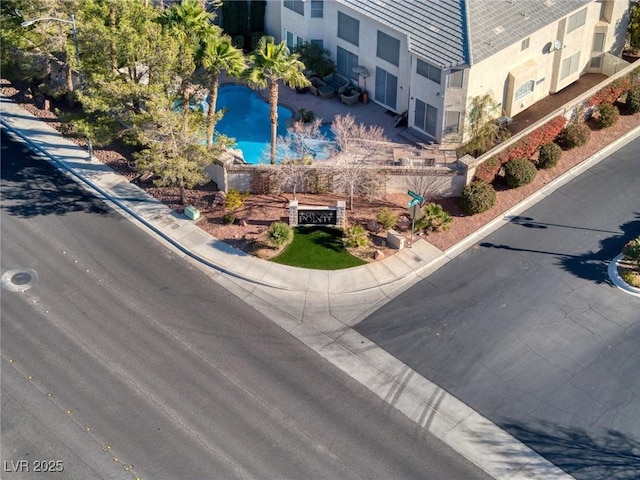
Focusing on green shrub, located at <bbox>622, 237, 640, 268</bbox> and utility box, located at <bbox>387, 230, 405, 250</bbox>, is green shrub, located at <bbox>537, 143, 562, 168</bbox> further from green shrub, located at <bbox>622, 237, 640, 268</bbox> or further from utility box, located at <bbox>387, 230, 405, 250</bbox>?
utility box, located at <bbox>387, 230, 405, 250</bbox>

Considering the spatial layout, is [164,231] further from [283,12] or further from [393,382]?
[283,12]

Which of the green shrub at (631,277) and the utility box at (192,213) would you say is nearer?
the green shrub at (631,277)

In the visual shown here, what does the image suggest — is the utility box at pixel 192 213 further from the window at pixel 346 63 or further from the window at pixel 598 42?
the window at pixel 598 42

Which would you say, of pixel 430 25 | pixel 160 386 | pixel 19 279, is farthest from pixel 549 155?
pixel 19 279

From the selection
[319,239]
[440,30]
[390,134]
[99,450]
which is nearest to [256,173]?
[319,239]

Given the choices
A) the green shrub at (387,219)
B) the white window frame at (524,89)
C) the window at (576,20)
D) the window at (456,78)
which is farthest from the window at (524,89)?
the green shrub at (387,219)

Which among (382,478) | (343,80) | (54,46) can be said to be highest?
(54,46)
